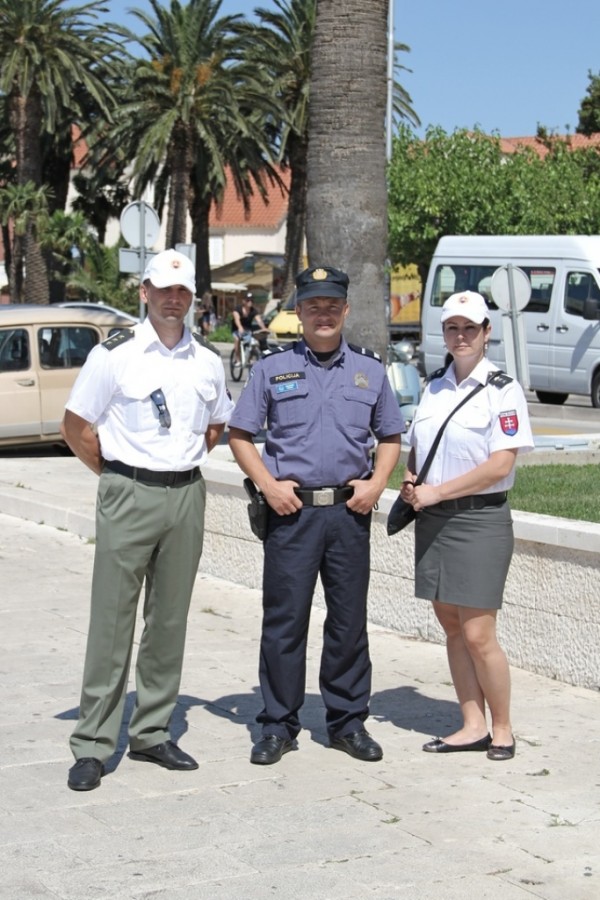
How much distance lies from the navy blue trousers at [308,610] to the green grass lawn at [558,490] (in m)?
2.30

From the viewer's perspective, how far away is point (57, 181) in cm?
5456

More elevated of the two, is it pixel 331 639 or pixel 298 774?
pixel 331 639

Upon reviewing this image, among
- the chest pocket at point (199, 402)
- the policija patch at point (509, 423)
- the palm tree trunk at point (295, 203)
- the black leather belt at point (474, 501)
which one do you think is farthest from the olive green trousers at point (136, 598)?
the palm tree trunk at point (295, 203)

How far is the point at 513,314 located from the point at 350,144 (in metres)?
4.97

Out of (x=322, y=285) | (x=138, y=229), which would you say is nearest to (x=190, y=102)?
(x=138, y=229)

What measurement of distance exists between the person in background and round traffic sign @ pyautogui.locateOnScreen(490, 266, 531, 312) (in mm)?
12235

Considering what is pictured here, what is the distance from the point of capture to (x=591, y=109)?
57.5 metres

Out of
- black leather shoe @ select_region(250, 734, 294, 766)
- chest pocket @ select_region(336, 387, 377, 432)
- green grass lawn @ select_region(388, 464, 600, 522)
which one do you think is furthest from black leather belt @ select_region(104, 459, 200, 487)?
green grass lawn @ select_region(388, 464, 600, 522)

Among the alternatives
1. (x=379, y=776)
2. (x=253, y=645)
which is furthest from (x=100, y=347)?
(x=253, y=645)

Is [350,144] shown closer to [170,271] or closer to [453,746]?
[170,271]

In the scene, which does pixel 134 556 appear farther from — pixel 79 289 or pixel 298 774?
pixel 79 289

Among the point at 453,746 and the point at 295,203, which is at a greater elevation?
the point at 295,203

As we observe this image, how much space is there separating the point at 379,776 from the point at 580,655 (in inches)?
65.3

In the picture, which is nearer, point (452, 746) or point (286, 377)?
point (286, 377)
